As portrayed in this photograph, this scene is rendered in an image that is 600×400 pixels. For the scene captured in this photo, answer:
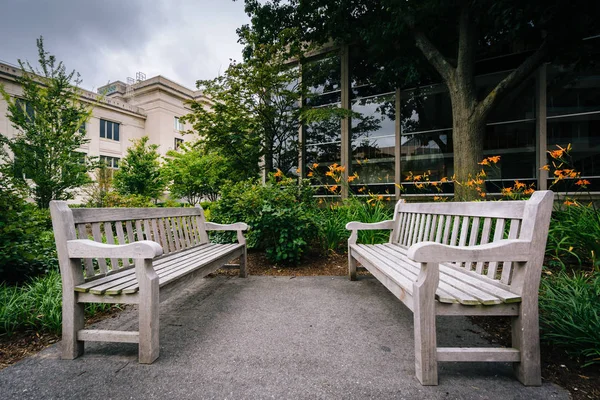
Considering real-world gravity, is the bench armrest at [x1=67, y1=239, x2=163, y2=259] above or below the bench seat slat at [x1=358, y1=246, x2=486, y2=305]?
above

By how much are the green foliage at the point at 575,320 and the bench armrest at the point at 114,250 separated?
2.69 meters

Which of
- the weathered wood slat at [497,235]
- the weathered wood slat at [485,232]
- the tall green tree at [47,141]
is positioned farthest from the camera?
the tall green tree at [47,141]

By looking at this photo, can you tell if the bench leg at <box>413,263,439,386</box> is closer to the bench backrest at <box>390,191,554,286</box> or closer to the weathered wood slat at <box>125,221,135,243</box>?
the bench backrest at <box>390,191,554,286</box>

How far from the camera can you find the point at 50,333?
221 cm

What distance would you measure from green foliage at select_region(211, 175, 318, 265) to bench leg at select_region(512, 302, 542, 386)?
9.08 feet

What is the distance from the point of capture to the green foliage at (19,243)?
2.79 m

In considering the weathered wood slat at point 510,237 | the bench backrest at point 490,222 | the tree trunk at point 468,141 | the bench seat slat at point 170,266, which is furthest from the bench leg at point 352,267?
the tree trunk at point 468,141

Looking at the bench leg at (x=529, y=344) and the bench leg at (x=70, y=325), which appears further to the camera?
the bench leg at (x=70, y=325)

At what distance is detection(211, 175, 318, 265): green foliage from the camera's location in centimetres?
410

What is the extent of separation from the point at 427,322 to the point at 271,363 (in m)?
1.01

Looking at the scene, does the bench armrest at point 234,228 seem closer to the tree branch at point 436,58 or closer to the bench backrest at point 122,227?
the bench backrest at point 122,227

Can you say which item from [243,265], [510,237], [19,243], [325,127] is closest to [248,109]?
[325,127]

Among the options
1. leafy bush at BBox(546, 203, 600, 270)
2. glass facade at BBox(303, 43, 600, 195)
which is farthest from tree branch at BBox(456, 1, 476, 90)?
leafy bush at BBox(546, 203, 600, 270)

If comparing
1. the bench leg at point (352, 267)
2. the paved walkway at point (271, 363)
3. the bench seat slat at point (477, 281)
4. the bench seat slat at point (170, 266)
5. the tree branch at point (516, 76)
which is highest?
the tree branch at point (516, 76)
